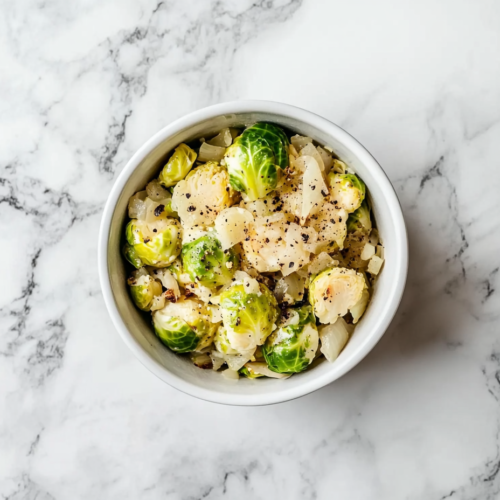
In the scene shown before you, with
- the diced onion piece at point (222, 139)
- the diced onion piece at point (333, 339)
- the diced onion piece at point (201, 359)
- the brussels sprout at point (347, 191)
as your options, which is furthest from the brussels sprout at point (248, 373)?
the diced onion piece at point (222, 139)

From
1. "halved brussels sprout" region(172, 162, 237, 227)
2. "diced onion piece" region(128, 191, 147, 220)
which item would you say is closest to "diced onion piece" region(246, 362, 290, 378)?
"halved brussels sprout" region(172, 162, 237, 227)

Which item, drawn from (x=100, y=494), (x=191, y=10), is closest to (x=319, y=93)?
(x=191, y=10)

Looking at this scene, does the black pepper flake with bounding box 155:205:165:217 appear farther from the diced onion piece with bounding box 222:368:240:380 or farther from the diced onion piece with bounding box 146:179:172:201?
the diced onion piece with bounding box 222:368:240:380

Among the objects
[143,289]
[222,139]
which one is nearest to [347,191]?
[222,139]

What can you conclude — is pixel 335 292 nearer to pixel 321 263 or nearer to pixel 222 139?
pixel 321 263

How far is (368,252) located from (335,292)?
194 millimetres

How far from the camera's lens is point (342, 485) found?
2311 mm

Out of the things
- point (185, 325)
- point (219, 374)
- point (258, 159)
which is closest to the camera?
point (258, 159)

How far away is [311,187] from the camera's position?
1.85 metres

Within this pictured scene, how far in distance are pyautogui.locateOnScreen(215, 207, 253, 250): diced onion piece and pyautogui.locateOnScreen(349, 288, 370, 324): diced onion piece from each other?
0.40 m

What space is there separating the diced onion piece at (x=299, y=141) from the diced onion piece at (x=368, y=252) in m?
0.36

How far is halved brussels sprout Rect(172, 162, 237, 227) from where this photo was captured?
6.21 feet

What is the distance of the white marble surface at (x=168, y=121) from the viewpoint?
2230 mm

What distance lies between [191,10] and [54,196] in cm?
85
